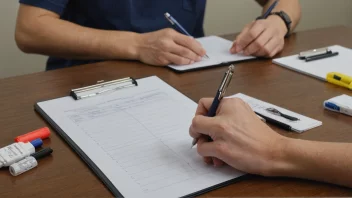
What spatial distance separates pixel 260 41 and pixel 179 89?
331 mm

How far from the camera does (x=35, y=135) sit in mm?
792

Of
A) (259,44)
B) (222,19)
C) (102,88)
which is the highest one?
(259,44)

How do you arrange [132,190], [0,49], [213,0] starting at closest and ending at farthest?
[132,190], [0,49], [213,0]

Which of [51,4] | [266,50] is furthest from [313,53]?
[51,4]

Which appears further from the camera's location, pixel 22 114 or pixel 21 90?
pixel 21 90

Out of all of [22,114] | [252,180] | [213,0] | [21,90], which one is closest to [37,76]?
[21,90]

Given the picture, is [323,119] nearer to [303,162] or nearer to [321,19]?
[303,162]

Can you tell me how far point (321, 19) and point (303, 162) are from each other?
2397mm

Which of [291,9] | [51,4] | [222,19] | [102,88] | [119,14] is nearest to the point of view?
[102,88]

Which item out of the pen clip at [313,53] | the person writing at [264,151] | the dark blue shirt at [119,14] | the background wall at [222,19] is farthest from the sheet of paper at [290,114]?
the background wall at [222,19]

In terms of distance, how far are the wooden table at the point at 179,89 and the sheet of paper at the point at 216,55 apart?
0.03 metres

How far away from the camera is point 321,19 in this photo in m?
2.89

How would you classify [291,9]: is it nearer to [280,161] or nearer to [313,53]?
[313,53]

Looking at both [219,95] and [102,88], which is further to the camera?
[102,88]
